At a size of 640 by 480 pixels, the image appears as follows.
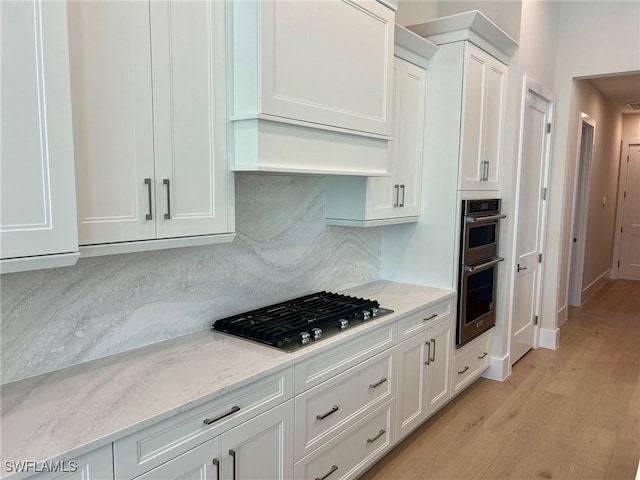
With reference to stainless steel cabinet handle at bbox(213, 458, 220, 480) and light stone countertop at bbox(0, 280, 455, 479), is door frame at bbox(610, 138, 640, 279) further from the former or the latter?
stainless steel cabinet handle at bbox(213, 458, 220, 480)

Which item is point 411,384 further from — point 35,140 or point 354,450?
point 35,140

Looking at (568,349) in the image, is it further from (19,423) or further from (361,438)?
(19,423)

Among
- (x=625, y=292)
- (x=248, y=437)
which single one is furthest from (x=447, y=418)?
(x=625, y=292)

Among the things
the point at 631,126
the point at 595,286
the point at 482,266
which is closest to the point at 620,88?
the point at 631,126

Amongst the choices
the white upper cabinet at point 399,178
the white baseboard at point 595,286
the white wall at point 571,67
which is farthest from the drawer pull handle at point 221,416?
the white baseboard at point 595,286

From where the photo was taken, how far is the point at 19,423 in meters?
1.31

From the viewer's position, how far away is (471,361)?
3.40 metres

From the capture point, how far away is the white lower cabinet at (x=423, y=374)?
263 cm

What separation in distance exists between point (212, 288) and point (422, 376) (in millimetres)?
1396

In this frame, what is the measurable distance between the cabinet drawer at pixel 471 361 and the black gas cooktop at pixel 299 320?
0.99 meters

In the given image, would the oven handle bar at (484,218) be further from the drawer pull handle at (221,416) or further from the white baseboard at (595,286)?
the white baseboard at (595,286)

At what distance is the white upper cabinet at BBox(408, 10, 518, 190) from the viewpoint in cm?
295

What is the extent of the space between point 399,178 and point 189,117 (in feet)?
5.30

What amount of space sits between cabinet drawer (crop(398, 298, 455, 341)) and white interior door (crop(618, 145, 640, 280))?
6146mm
